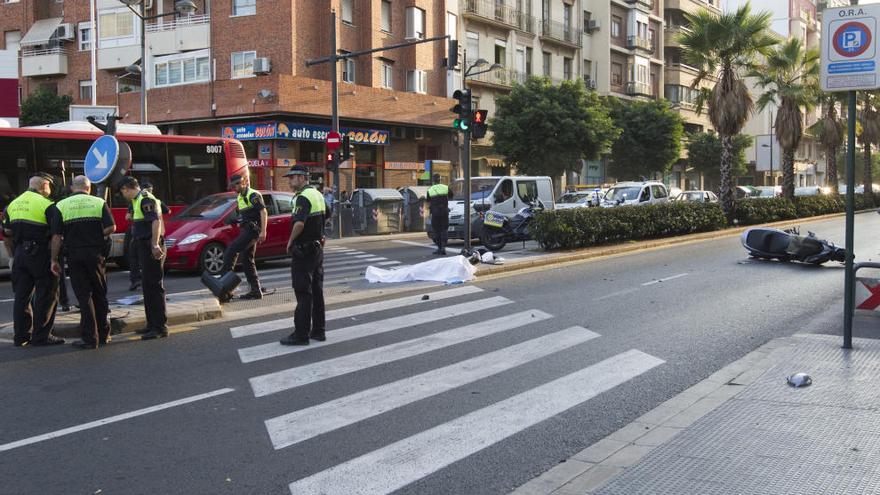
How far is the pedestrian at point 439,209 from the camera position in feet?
52.3

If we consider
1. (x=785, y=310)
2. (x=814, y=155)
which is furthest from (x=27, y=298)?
(x=814, y=155)

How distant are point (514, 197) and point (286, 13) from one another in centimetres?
1525

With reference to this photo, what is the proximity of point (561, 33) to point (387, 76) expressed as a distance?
52.5ft

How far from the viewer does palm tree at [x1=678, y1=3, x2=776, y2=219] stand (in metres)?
25.8

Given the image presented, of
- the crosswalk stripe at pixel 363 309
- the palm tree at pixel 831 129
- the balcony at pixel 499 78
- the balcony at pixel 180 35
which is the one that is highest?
the balcony at pixel 180 35

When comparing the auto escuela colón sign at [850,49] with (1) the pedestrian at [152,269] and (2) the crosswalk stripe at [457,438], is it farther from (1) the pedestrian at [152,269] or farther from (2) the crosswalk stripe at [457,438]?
(1) the pedestrian at [152,269]

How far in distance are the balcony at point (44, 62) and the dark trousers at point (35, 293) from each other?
34341 millimetres

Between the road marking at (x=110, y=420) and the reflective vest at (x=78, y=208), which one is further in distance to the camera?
the reflective vest at (x=78, y=208)

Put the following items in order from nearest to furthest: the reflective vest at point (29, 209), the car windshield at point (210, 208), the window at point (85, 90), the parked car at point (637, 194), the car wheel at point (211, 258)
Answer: the reflective vest at point (29, 209) → the car wheel at point (211, 258) → the car windshield at point (210, 208) → the parked car at point (637, 194) → the window at point (85, 90)

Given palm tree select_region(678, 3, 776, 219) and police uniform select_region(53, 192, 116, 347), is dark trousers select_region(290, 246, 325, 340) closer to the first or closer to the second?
police uniform select_region(53, 192, 116, 347)

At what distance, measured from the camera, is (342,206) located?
25000 millimetres

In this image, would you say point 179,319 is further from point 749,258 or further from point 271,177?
point 271,177

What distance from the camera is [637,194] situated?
2647cm

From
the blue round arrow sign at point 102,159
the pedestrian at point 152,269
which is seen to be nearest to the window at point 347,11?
the blue round arrow sign at point 102,159
